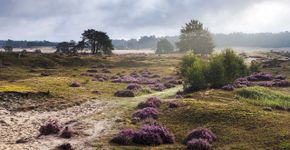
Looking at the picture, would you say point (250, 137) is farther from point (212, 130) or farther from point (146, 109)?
point (146, 109)

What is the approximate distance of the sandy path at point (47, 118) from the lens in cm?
3055

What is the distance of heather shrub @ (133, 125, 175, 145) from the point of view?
101 feet

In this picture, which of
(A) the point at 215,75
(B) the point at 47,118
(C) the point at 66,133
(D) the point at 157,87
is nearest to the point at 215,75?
(A) the point at 215,75

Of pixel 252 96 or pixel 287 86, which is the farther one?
pixel 287 86

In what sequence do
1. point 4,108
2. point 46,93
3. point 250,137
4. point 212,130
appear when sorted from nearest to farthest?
point 250,137, point 212,130, point 4,108, point 46,93

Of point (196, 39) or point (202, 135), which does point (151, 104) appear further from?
point (196, 39)

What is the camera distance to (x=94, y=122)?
1453 inches

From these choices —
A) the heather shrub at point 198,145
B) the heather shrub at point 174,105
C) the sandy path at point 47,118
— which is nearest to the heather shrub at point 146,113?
the heather shrub at point 174,105

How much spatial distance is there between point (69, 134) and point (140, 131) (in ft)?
17.9

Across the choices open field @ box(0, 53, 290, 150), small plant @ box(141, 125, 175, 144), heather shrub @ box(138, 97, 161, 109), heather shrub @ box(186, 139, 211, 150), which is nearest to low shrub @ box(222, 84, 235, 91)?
open field @ box(0, 53, 290, 150)

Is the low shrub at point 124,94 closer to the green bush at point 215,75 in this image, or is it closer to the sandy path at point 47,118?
the sandy path at point 47,118

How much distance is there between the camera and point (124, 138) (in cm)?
3045

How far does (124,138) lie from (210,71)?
27395 mm

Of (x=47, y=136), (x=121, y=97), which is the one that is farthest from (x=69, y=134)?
(x=121, y=97)
